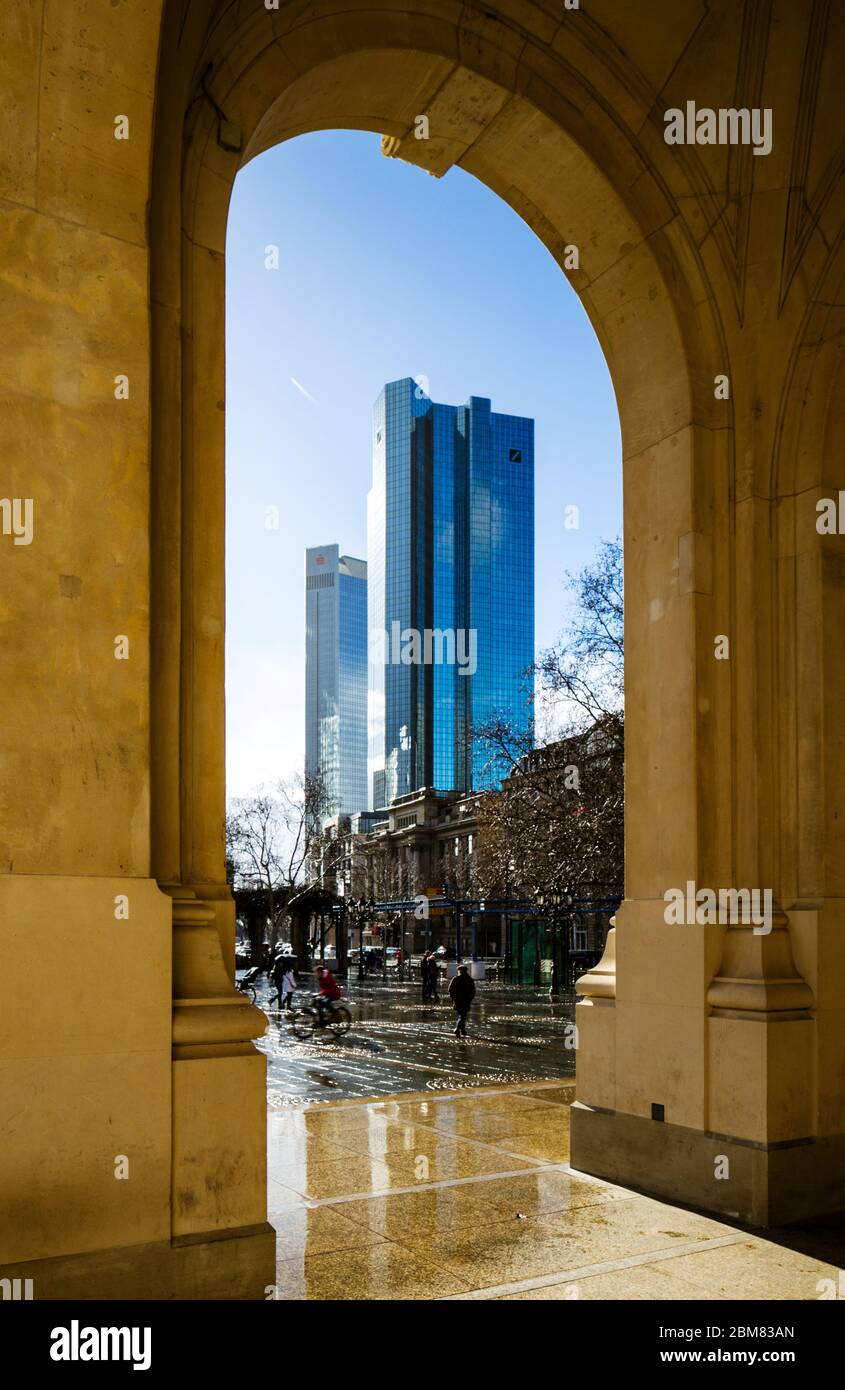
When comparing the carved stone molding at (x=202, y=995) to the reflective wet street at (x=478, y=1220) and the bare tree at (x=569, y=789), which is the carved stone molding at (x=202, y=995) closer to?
the reflective wet street at (x=478, y=1220)

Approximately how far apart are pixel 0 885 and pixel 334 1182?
4.43 metres

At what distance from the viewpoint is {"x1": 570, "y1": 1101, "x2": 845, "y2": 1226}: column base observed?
6.93 meters

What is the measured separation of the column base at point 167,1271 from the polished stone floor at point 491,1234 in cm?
75

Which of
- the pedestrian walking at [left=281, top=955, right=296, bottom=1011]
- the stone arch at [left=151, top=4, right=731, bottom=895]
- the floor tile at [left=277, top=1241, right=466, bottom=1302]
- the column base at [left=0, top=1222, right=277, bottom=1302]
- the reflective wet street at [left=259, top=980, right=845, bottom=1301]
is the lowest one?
the pedestrian walking at [left=281, top=955, right=296, bottom=1011]

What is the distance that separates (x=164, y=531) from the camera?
17.7 ft

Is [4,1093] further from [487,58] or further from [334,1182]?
[487,58]

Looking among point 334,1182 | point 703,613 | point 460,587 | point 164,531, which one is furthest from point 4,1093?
point 460,587

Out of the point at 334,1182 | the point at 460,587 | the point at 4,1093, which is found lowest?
the point at 334,1182

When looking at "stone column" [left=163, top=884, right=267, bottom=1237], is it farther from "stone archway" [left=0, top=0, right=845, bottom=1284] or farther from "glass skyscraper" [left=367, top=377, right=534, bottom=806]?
"glass skyscraper" [left=367, top=377, right=534, bottom=806]

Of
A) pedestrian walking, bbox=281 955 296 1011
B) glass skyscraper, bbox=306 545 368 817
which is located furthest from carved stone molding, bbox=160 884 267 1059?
glass skyscraper, bbox=306 545 368 817

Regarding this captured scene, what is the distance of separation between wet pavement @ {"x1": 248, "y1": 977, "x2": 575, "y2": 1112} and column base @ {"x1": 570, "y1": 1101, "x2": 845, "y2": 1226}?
4447 mm

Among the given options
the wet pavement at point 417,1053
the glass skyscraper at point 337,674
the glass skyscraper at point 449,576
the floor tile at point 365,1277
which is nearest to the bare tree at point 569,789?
the wet pavement at point 417,1053
